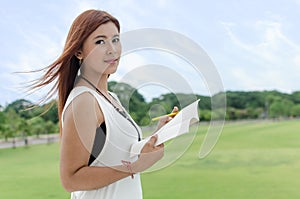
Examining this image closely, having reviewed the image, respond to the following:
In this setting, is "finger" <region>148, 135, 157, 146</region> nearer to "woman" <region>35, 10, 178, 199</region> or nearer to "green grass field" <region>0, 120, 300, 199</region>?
"woman" <region>35, 10, 178, 199</region>

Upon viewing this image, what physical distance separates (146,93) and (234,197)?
2.67m

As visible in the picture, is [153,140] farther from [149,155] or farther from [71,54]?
[71,54]

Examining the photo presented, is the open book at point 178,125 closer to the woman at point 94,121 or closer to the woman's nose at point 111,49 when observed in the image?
the woman at point 94,121

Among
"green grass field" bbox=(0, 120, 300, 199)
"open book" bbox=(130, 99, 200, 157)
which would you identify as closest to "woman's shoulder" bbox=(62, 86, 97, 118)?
"open book" bbox=(130, 99, 200, 157)

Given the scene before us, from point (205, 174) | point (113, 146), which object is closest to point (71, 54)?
point (113, 146)

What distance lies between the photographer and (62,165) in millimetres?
724

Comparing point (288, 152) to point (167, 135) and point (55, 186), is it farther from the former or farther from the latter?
point (167, 135)

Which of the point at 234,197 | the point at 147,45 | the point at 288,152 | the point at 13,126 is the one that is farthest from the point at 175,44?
the point at 288,152

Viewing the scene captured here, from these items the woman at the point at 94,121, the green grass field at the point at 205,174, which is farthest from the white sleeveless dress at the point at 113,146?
the green grass field at the point at 205,174

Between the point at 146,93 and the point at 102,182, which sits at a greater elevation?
the point at 146,93

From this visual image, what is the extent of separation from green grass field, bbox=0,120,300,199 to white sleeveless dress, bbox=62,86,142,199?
6.20ft

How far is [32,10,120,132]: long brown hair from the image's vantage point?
761mm

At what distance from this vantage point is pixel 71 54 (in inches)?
30.0

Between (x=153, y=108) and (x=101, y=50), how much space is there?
0.58 ft
